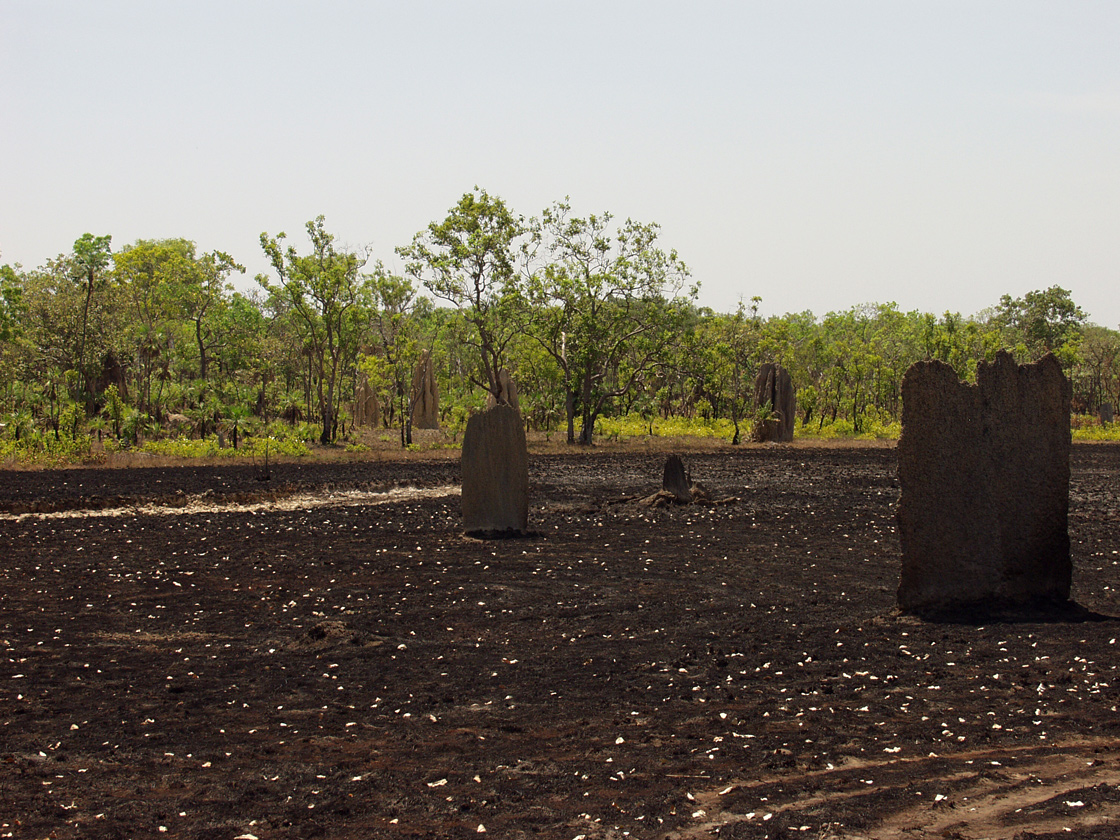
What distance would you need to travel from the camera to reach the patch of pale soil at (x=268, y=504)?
1553 centimetres

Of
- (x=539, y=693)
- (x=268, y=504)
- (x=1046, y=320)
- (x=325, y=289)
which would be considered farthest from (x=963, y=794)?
(x=1046, y=320)

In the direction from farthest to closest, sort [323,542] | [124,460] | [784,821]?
1. [124,460]
2. [323,542]
3. [784,821]

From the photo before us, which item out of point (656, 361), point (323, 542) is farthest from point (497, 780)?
point (656, 361)

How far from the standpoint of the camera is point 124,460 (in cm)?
2439

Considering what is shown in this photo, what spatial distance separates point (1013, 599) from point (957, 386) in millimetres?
1839

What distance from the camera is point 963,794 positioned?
4.31 metres

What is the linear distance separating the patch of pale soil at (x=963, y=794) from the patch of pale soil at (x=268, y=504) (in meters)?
13.0

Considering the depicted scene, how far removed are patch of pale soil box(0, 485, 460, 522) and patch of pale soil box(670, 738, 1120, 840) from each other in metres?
13.0

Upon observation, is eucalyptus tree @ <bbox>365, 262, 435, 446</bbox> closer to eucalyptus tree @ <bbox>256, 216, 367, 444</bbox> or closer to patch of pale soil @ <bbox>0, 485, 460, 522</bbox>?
eucalyptus tree @ <bbox>256, 216, 367, 444</bbox>

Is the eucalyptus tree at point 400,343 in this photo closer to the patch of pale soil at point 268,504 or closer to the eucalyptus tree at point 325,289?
the eucalyptus tree at point 325,289

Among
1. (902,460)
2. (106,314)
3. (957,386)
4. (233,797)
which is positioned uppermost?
(106,314)

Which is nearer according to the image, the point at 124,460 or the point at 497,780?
the point at 497,780

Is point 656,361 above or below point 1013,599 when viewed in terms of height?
above

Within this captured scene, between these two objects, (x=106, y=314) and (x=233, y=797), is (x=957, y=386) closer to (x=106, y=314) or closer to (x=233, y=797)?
(x=233, y=797)
